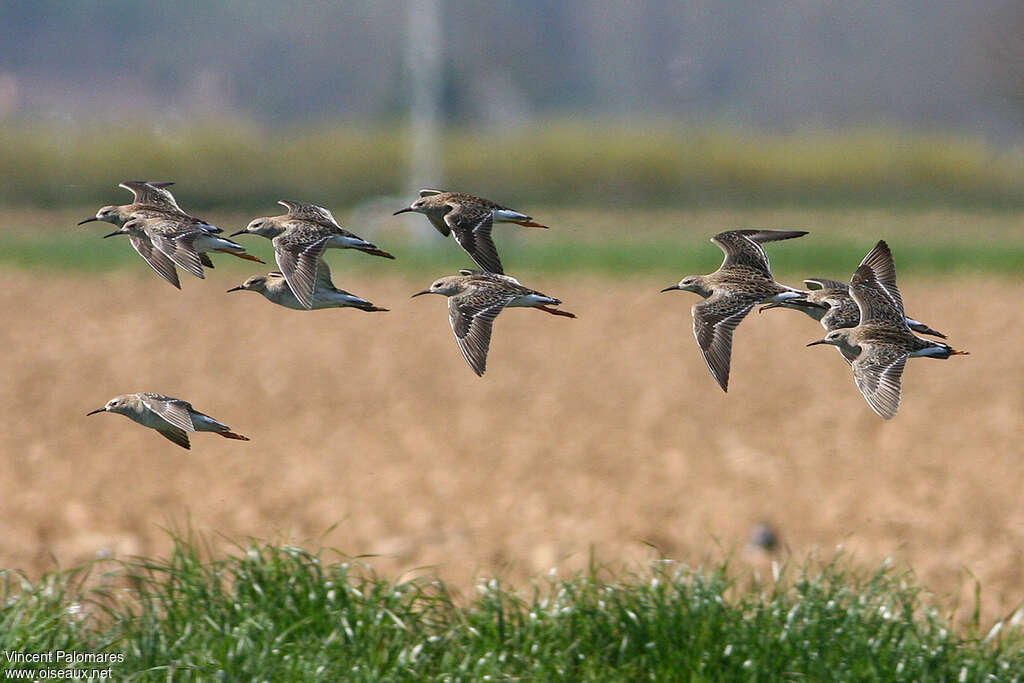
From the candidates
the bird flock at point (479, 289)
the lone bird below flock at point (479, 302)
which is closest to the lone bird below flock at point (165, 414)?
the bird flock at point (479, 289)

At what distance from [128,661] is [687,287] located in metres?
5.28

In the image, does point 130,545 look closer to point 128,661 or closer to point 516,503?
point 516,503

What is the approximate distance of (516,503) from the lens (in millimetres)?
15469

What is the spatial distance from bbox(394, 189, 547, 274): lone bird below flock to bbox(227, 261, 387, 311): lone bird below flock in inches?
10.0

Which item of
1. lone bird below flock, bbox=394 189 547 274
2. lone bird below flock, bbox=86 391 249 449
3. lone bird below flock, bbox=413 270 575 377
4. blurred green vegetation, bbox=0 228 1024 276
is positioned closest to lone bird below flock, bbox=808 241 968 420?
lone bird below flock, bbox=413 270 575 377

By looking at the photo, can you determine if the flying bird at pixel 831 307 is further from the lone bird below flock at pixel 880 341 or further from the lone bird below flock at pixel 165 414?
the lone bird below flock at pixel 165 414

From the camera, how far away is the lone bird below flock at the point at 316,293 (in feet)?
9.31

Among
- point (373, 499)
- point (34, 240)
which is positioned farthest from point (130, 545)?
point (34, 240)

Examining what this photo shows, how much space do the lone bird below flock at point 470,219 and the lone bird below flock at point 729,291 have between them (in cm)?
45

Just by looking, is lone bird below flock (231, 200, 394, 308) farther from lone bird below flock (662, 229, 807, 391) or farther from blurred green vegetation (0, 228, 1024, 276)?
blurred green vegetation (0, 228, 1024, 276)

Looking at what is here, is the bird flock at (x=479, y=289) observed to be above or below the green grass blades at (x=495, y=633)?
above

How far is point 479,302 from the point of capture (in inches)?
118

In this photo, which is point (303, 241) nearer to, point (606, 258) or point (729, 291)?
point (729, 291)

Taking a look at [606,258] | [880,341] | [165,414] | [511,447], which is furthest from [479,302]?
[606,258]
